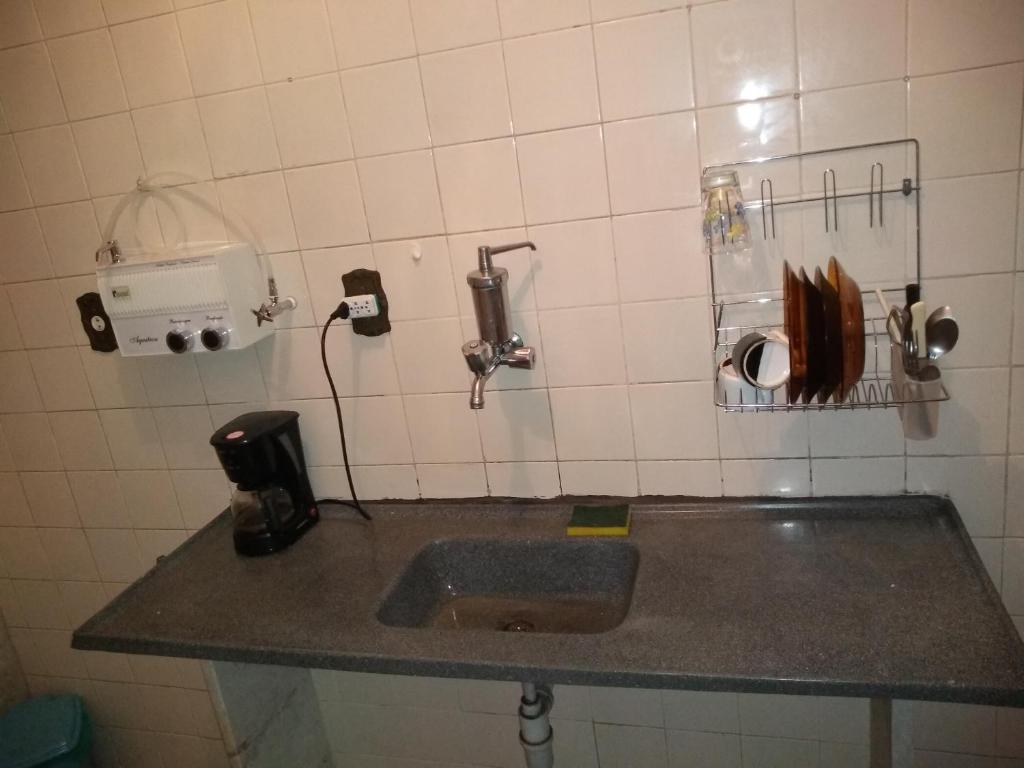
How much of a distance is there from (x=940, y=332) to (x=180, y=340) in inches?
54.8

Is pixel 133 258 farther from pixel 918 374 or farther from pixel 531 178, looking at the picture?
pixel 918 374

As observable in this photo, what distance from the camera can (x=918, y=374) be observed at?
109 centimetres

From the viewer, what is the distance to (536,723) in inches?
54.1

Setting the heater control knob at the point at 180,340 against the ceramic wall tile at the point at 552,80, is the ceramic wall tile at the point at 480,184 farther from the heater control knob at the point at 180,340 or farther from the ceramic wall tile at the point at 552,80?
the heater control knob at the point at 180,340

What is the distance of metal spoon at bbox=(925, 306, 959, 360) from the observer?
1.08 metres

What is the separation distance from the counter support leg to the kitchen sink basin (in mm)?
435

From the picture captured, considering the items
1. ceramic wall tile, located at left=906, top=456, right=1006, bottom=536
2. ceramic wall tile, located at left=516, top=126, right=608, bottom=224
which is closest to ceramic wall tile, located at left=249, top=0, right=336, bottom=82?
ceramic wall tile, located at left=516, top=126, right=608, bottom=224

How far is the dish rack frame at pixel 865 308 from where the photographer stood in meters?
1.17

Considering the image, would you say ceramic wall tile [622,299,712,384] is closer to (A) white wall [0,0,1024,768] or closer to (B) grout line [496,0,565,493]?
(A) white wall [0,0,1024,768]

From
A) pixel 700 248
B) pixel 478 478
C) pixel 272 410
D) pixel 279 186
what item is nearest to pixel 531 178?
pixel 700 248

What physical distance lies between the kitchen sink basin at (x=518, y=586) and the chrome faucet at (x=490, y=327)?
362mm

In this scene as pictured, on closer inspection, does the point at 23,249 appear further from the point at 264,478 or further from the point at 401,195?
the point at 401,195

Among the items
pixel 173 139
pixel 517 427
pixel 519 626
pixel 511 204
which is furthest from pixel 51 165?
pixel 519 626

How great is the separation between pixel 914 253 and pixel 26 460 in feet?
6.97
